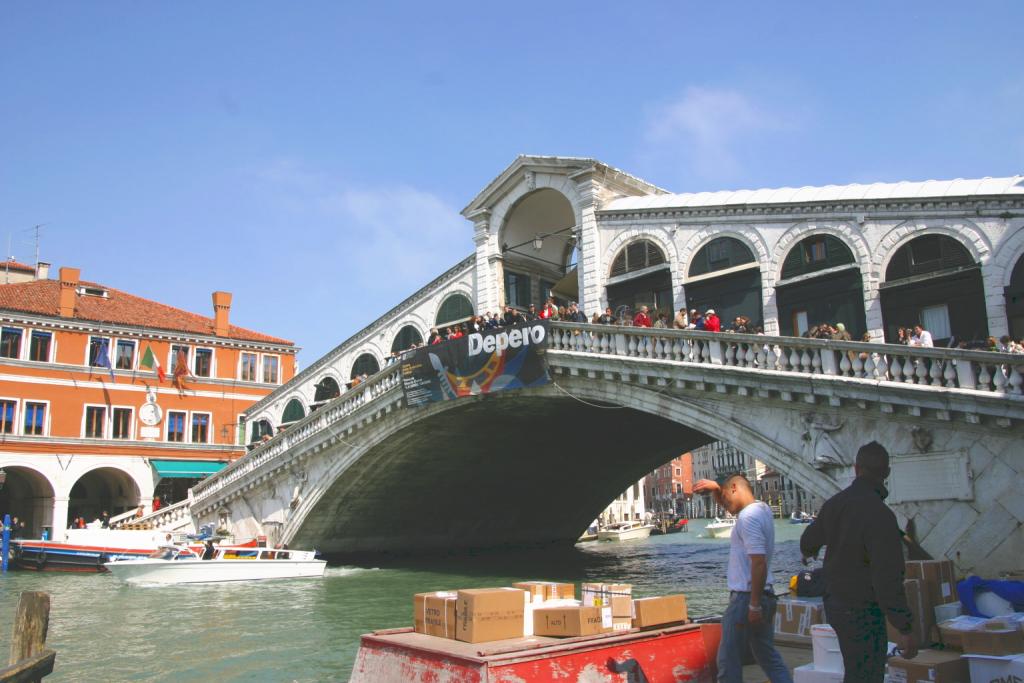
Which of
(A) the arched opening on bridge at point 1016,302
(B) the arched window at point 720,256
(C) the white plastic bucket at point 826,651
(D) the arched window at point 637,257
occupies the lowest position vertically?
(C) the white plastic bucket at point 826,651

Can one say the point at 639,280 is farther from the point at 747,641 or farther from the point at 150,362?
the point at 150,362

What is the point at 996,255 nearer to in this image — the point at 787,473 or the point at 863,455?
the point at 787,473

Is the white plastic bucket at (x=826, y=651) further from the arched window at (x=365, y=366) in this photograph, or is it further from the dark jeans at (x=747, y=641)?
the arched window at (x=365, y=366)

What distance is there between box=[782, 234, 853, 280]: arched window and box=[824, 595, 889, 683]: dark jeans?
1431 centimetres

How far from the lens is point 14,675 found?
21.9ft

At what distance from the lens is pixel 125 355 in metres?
35.1

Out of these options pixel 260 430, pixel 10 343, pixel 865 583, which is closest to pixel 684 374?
pixel 865 583

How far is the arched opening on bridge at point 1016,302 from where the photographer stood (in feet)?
50.9

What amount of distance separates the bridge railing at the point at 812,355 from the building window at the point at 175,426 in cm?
2225

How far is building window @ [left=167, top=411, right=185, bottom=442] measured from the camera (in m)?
36.2

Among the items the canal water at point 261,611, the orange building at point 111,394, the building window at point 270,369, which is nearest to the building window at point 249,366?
the orange building at point 111,394

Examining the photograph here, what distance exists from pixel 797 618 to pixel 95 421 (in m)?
32.6

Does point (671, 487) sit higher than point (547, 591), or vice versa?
point (671, 487)

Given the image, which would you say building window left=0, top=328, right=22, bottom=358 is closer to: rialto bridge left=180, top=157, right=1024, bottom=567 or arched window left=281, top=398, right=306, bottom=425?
rialto bridge left=180, top=157, right=1024, bottom=567
